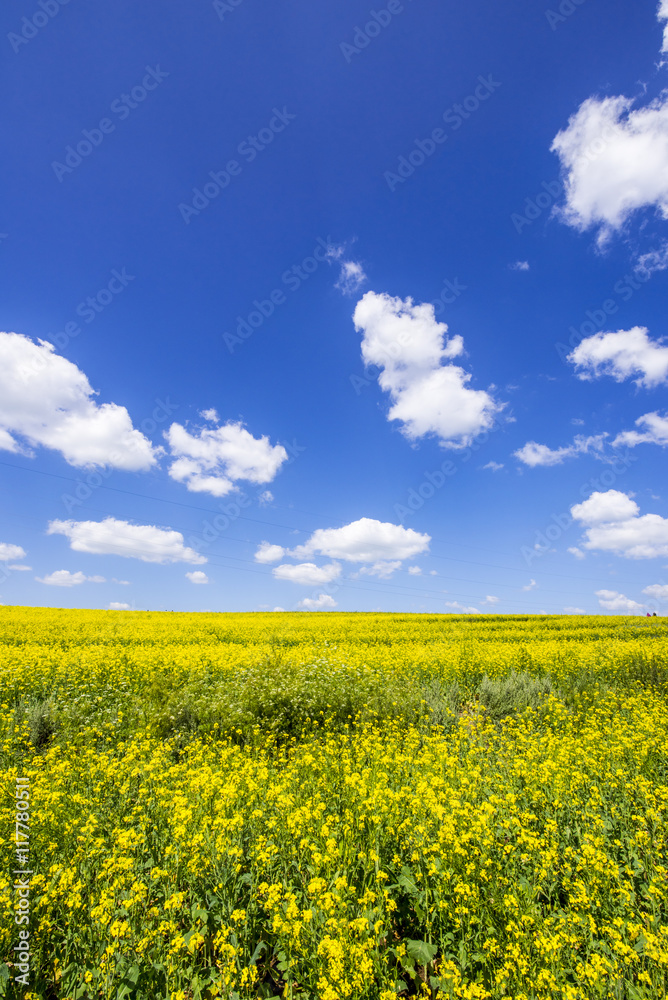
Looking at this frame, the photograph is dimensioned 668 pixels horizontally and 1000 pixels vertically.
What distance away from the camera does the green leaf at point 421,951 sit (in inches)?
111

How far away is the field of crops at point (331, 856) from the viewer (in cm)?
272

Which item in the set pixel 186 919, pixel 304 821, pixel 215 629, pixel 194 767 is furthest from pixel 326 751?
pixel 215 629

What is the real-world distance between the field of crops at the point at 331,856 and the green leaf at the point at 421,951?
0.08ft

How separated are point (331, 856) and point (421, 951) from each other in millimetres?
877

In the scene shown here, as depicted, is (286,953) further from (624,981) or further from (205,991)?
(624,981)

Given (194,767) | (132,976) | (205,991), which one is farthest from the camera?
(194,767)

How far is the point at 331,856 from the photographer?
3.47 metres

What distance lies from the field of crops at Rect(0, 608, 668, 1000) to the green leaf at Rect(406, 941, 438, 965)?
0.02 m

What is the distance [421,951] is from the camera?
287cm

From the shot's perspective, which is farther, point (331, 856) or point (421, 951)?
point (331, 856)

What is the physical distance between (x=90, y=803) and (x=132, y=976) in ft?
8.74

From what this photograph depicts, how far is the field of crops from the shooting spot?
272 centimetres

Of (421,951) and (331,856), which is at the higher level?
(331,856)

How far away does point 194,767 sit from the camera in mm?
6055
